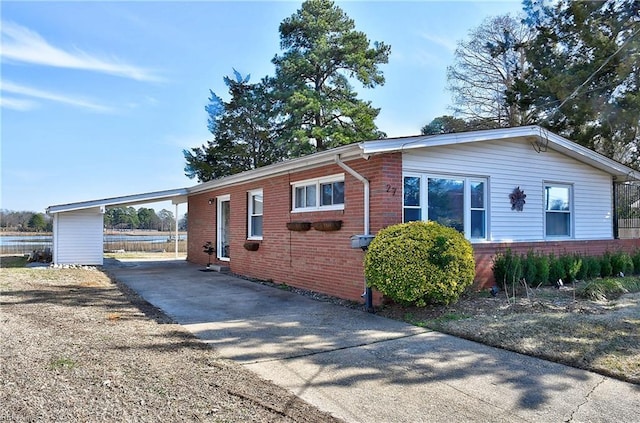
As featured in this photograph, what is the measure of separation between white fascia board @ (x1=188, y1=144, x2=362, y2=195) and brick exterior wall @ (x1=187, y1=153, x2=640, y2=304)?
0.50 ft

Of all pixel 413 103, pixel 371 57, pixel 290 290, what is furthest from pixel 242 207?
pixel 371 57

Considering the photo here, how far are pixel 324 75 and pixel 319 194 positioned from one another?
665 inches

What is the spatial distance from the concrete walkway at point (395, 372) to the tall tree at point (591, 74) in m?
11.0

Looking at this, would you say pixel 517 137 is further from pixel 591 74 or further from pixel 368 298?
pixel 591 74

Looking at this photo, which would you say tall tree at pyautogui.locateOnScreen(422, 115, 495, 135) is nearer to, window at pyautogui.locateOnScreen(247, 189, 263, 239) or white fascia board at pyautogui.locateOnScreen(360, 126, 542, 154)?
window at pyautogui.locateOnScreen(247, 189, 263, 239)

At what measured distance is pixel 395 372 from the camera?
167 inches

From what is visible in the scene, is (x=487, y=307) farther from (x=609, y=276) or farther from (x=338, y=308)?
(x=609, y=276)

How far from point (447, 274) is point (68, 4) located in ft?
30.4

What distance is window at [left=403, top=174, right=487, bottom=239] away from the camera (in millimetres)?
7953

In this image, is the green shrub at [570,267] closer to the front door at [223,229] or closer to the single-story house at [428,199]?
the single-story house at [428,199]

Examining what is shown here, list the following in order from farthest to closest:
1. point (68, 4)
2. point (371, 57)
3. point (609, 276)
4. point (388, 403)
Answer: point (371, 57), point (609, 276), point (68, 4), point (388, 403)

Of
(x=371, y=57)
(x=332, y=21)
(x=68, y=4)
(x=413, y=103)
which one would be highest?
(x=332, y=21)

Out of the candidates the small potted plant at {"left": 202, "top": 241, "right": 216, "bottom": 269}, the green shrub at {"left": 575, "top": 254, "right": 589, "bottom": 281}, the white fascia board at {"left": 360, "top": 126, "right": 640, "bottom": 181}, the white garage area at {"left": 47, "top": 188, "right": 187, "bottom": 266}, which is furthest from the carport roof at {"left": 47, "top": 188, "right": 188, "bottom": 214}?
the green shrub at {"left": 575, "top": 254, "right": 589, "bottom": 281}

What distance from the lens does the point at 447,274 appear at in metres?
6.50
